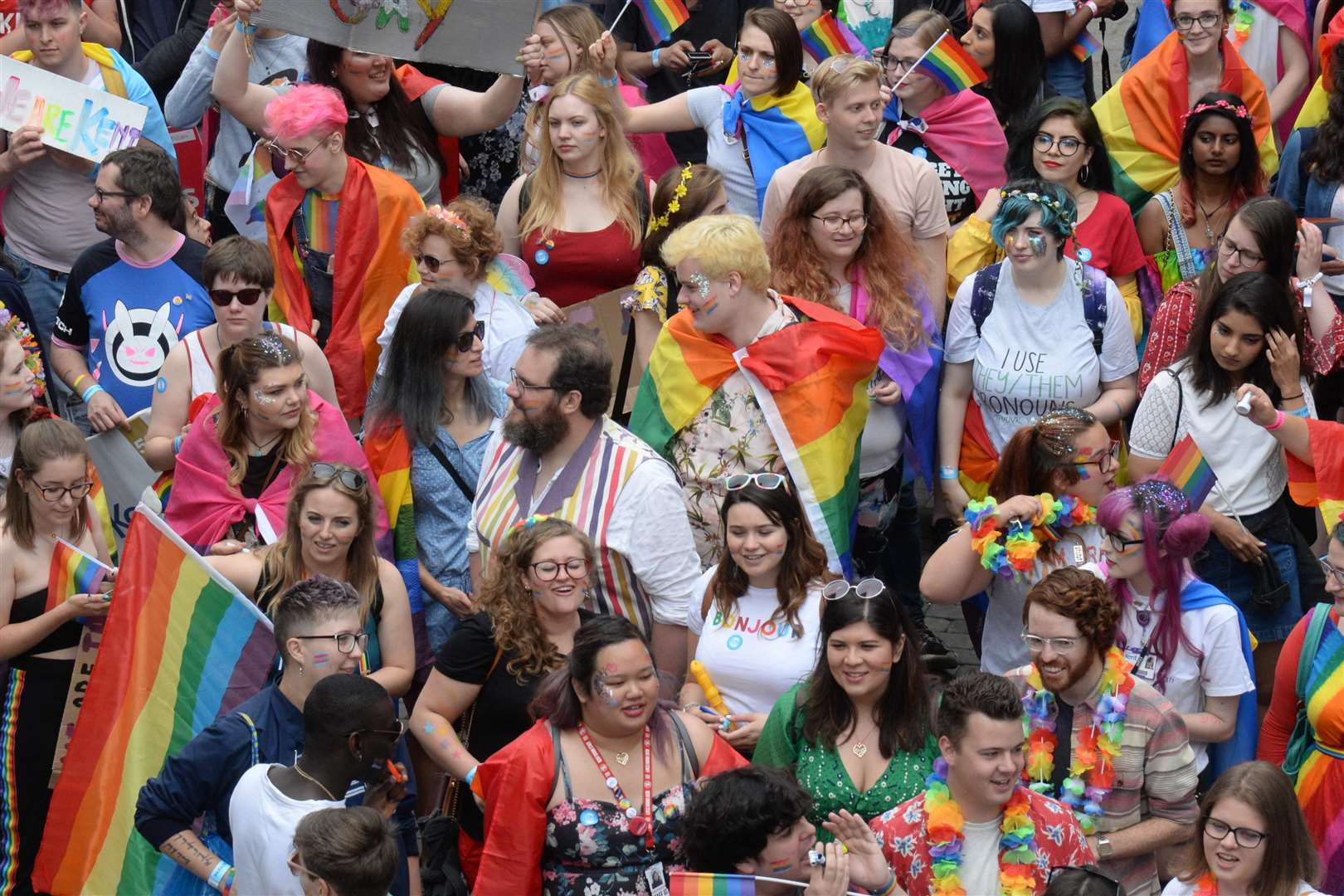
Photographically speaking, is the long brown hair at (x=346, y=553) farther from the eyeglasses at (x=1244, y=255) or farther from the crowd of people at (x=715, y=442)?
the eyeglasses at (x=1244, y=255)

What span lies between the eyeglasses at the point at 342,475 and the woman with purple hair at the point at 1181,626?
7.19 feet

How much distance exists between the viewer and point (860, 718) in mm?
4875

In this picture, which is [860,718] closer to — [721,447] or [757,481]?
[757,481]

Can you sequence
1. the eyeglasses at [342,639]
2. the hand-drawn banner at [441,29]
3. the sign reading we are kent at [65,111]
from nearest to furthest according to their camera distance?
the eyeglasses at [342,639] < the hand-drawn banner at [441,29] < the sign reading we are kent at [65,111]

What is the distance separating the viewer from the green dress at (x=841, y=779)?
4750 mm

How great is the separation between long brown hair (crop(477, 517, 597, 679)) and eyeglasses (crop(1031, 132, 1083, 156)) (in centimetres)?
273

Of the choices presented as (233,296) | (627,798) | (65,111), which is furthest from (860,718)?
(65,111)

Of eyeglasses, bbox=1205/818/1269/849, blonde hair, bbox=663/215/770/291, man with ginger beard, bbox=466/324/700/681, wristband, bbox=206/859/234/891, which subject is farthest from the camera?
blonde hair, bbox=663/215/770/291

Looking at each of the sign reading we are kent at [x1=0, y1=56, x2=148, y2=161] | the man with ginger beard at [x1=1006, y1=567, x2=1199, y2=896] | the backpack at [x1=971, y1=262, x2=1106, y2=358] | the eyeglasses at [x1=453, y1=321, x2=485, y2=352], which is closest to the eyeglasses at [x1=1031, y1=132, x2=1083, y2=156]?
the backpack at [x1=971, y1=262, x2=1106, y2=358]

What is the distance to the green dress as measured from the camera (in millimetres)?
4750

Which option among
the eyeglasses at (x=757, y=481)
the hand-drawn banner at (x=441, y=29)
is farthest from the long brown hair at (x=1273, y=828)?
the hand-drawn banner at (x=441, y=29)

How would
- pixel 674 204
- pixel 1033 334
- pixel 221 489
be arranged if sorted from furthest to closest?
pixel 674 204, pixel 1033 334, pixel 221 489

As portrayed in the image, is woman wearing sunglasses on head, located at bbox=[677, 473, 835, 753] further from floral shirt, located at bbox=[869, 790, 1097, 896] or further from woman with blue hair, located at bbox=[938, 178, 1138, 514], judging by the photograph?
woman with blue hair, located at bbox=[938, 178, 1138, 514]

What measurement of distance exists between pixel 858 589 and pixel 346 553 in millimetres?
1611
